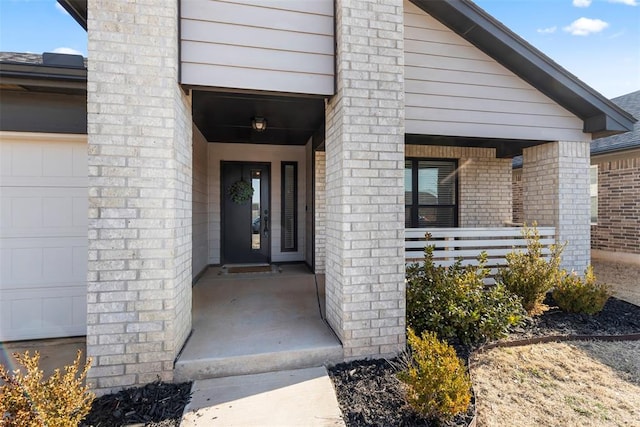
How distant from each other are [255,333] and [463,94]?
440cm

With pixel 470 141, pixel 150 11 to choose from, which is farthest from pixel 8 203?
pixel 470 141

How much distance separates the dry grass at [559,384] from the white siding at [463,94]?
3026 millimetres

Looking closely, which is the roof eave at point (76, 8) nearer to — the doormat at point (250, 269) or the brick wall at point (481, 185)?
the doormat at point (250, 269)

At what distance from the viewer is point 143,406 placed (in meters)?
2.26

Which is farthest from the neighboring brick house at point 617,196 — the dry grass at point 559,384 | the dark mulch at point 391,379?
the dry grass at point 559,384

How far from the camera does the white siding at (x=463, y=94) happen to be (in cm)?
436

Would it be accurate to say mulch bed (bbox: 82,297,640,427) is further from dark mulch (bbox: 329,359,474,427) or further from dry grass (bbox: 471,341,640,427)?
dry grass (bbox: 471,341,640,427)

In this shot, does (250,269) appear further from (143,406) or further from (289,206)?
(143,406)

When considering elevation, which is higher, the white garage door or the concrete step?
the white garage door

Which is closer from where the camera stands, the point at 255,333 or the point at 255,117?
the point at 255,333

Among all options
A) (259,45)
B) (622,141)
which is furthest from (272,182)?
(622,141)

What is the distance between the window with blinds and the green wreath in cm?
82

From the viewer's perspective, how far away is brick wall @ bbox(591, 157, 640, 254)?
727 centimetres

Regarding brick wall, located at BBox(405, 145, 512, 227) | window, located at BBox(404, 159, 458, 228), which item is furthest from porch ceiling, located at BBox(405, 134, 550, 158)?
window, located at BBox(404, 159, 458, 228)
